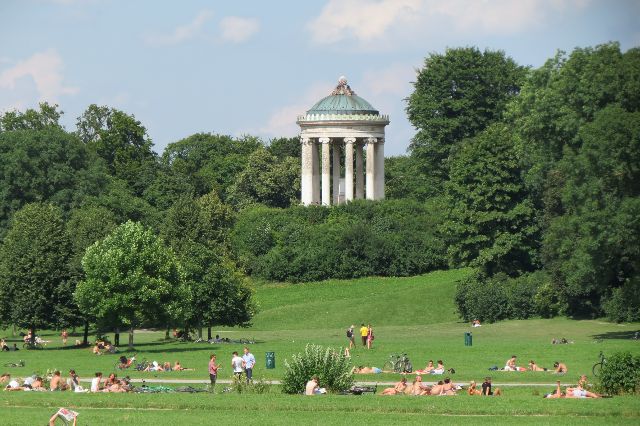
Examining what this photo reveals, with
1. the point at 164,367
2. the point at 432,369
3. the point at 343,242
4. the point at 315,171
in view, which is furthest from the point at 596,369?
the point at 315,171

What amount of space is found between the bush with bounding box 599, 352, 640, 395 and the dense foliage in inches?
2239

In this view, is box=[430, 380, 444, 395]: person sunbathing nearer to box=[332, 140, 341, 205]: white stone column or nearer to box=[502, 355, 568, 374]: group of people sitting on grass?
box=[502, 355, 568, 374]: group of people sitting on grass

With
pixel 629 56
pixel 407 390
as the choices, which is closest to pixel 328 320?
pixel 629 56

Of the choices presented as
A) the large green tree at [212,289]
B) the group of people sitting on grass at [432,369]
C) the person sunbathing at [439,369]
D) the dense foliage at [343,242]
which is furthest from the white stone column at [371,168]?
the person sunbathing at [439,369]

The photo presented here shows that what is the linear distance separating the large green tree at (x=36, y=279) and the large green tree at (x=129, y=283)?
4.74 metres

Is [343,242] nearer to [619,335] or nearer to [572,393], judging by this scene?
[619,335]

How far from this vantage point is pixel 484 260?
310 ft

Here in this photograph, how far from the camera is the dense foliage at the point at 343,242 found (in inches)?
4200

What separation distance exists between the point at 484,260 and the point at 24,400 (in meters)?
48.5

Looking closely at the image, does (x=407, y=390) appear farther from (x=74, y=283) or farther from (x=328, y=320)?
(x=328, y=320)

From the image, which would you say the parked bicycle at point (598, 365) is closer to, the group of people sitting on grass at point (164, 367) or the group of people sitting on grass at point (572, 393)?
the group of people sitting on grass at point (572, 393)

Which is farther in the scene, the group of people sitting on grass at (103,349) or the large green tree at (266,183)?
the large green tree at (266,183)

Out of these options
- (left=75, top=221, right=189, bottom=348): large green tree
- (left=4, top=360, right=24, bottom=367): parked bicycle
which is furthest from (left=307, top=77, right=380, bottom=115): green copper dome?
(left=4, top=360, right=24, bottom=367): parked bicycle

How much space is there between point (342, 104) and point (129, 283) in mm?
53956
